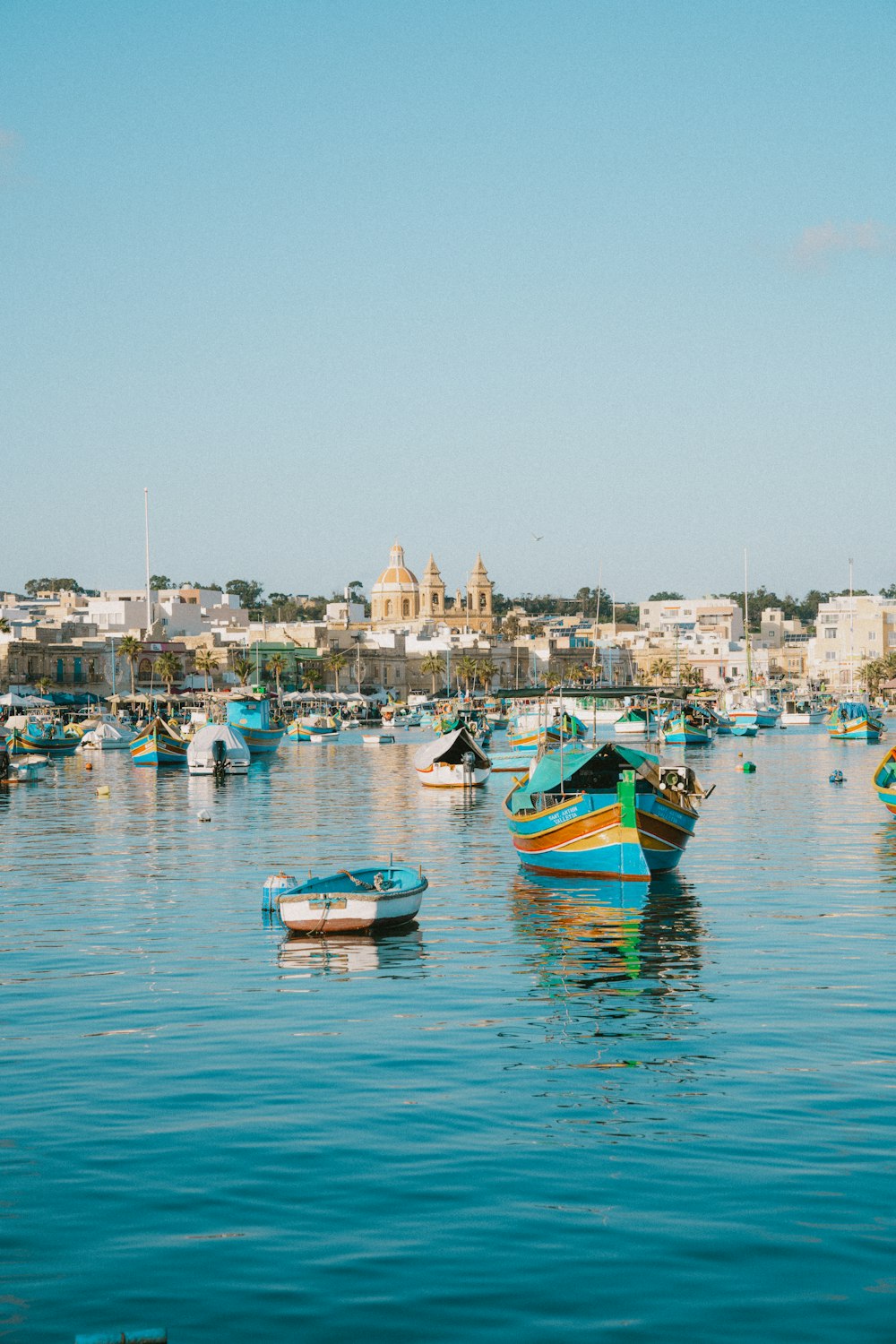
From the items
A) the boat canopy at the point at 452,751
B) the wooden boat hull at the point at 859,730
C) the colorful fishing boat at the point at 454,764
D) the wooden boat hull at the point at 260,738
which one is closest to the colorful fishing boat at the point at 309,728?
the wooden boat hull at the point at 260,738

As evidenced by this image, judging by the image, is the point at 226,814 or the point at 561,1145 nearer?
the point at 561,1145

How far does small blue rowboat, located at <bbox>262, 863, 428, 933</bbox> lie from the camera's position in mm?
32250

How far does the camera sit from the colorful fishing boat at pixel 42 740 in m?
118

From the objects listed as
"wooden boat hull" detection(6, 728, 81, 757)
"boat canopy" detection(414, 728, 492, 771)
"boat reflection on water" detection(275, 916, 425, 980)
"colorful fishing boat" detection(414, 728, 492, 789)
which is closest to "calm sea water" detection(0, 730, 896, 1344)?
"boat reflection on water" detection(275, 916, 425, 980)

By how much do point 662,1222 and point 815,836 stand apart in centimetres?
3940

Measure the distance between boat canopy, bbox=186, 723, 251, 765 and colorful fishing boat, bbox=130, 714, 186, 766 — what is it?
7.17ft

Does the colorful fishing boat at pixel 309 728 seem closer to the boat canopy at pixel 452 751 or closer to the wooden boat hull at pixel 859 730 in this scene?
the wooden boat hull at pixel 859 730

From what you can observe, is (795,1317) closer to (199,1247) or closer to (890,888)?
(199,1247)

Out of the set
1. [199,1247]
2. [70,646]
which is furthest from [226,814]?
[70,646]

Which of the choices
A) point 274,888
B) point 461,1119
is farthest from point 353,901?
point 461,1119

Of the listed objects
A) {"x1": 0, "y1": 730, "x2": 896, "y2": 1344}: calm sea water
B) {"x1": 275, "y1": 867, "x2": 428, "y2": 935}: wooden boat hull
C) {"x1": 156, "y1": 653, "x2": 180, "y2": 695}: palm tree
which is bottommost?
{"x1": 0, "y1": 730, "x2": 896, "y2": 1344}: calm sea water

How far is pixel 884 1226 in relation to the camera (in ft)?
47.9

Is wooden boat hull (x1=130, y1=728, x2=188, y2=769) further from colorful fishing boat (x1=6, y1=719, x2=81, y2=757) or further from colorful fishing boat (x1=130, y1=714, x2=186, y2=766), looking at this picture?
colorful fishing boat (x1=6, y1=719, x2=81, y2=757)

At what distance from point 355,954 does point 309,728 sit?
119 m
